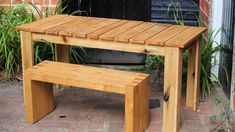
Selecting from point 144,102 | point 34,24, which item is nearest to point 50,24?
point 34,24

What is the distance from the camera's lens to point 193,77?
470 centimetres

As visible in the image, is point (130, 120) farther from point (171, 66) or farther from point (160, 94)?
point (160, 94)

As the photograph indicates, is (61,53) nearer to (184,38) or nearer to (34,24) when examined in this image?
(34,24)

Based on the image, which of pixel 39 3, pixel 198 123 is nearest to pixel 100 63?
pixel 39 3

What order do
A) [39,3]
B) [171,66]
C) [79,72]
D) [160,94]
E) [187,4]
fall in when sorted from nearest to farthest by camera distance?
[171,66]
[79,72]
[160,94]
[39,3]
[187,4]

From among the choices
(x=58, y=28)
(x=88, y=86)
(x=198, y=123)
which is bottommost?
(x=198, y=123)

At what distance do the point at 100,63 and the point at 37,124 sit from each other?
168 centimetres

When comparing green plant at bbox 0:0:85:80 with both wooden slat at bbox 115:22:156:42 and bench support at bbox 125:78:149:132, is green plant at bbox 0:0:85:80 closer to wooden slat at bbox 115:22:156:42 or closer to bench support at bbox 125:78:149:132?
wooden slat at bbox 115:22:156:42

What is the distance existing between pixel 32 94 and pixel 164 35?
1.13 meters

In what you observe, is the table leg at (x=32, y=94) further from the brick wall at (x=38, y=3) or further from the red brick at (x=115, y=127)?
the brick wall at (x=38, y=3)

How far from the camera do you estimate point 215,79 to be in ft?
16.9

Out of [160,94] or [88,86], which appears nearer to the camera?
[88,86]

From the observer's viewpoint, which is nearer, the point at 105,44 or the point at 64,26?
the point at 105,44

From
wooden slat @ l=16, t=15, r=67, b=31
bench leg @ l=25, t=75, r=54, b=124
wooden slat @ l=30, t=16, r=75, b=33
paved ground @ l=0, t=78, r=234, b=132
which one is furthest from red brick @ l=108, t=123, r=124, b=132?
wooden slat @ l=16, t=15, r=67, b=31
